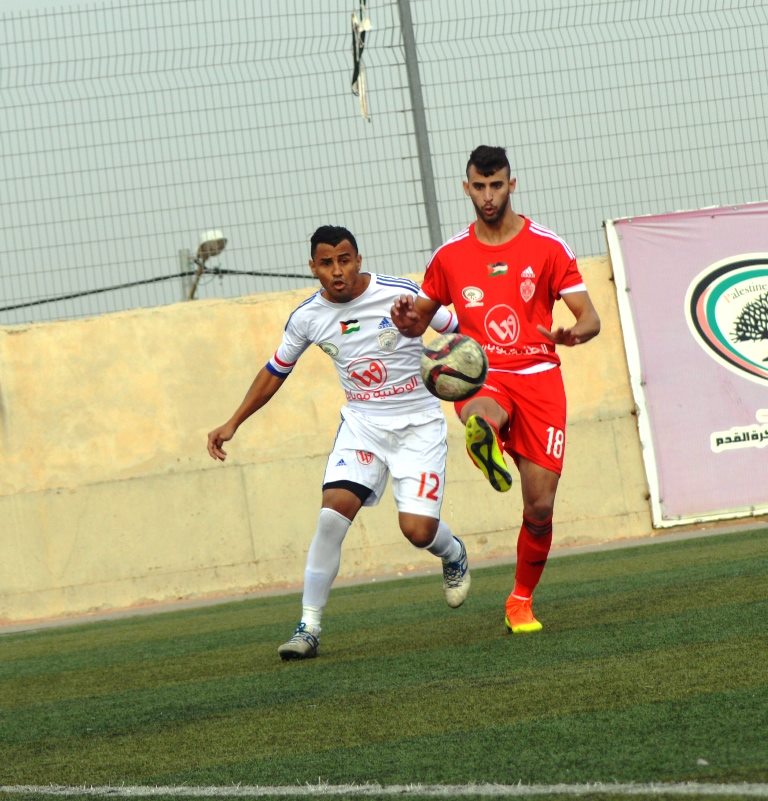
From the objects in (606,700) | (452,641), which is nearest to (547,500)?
(452,641)

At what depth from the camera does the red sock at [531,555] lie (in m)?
6.66

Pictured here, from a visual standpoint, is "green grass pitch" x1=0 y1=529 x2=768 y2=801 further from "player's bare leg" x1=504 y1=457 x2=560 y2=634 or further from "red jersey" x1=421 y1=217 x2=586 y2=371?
"red jersey" x1=421 y1=217 x2=586 y2=371

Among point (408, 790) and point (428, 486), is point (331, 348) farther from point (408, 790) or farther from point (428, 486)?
point (408, 790)

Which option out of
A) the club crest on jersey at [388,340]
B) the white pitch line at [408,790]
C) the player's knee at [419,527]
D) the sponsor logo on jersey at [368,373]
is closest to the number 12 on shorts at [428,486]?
the player's knee at [419,527]

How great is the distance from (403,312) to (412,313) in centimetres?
4

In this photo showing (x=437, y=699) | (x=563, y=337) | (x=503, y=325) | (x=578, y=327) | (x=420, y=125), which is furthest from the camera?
(x=420, y=125)

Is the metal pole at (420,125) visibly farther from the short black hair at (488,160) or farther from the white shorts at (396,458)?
the short black hair at (488,160)

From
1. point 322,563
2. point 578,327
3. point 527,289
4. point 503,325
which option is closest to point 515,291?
point 527,289

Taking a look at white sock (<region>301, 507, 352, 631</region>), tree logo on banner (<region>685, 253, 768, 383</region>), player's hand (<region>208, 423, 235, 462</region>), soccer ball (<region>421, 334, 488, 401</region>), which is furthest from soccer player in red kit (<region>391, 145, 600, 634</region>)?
tree logo on banner (<region>685, 253, 768, 383</region>)

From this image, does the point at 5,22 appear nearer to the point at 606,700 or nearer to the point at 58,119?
the point at 58,119

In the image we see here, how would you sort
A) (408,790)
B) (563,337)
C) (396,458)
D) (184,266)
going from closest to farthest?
(408,790), (563,337), (396,458), (184,266)

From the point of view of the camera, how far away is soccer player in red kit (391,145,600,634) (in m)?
6.46

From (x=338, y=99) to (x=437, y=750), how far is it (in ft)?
32.2

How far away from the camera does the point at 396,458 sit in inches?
273
